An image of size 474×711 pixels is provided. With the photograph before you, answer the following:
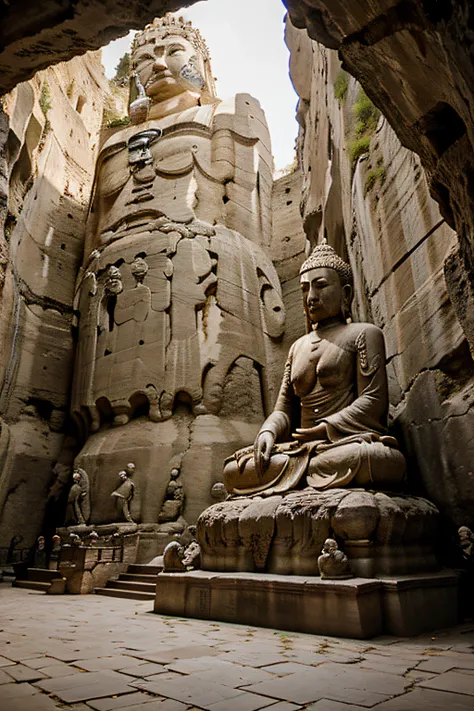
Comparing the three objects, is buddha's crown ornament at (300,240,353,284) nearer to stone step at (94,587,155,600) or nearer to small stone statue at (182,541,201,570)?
small stone statue at (182,541,201,570)

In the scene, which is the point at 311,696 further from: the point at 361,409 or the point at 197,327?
the point at 197,327

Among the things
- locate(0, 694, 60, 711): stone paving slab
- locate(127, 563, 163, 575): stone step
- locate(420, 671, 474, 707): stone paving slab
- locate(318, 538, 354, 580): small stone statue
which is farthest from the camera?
locate(127, 563, 163, 575): stone step

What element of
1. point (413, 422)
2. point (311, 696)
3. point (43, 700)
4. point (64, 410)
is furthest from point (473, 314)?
point (64, 410)

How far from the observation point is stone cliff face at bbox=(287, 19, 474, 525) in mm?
4543

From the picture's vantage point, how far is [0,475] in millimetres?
11148

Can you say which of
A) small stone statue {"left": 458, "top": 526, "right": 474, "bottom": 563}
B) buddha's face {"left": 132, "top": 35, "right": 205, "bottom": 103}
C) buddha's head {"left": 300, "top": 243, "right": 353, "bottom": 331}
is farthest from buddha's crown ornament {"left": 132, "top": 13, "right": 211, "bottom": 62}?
small stone statue {"left": 458, "top": 526, "right": 474, "bottom": 563}

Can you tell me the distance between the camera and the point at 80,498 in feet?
34.4

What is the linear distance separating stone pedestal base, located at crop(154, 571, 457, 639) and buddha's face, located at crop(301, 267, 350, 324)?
9.94 ft

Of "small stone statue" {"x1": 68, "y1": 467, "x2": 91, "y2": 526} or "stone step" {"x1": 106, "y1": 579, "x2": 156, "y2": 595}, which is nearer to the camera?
"stone step" {"x1": 106, "y1": 579, "x2": 156, "y2": 595}

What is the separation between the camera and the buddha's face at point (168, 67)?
16.8 m

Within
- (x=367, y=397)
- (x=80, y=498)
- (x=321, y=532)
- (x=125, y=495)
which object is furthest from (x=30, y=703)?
(x=80, y=498)

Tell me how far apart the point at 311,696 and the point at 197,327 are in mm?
9922

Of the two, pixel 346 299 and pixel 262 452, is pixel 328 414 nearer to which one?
pixel 262 452

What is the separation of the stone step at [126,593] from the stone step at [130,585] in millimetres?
82
